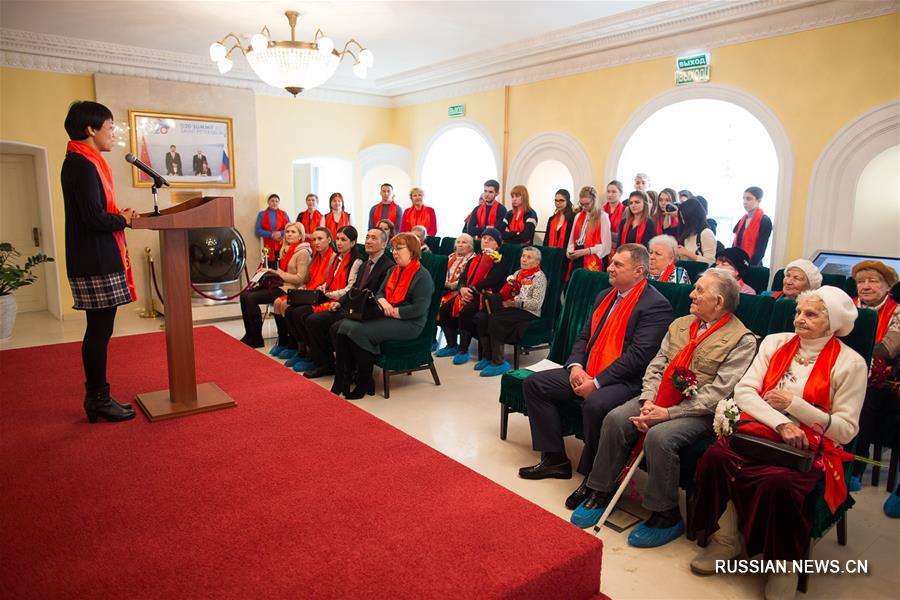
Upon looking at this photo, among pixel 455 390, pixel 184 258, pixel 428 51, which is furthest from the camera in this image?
pixel 428 51

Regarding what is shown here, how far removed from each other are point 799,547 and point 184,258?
3010 millimetres

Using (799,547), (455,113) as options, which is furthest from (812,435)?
(455,113)

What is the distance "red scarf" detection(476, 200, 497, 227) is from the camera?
755 centimetres

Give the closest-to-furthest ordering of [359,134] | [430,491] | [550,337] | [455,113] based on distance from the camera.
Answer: [430,491] < [550,337] < [455,113] < [359,134]

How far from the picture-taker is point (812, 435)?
235 cm

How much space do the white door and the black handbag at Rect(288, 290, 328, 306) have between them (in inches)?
193

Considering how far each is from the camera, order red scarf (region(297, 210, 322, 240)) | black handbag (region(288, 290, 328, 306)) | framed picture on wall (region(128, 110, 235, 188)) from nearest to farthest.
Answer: black handbag (region(288, 290, 328, 306)) < framed picture on wall (region(128, 110, 235, 188)) < red scarf (region(297, 210, 322, 240))

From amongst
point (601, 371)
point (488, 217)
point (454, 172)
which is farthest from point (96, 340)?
point (454, 172)

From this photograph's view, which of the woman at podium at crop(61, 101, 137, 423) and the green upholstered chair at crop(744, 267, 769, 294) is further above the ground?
the woman at podium at crop(61, 101, 137, 423)

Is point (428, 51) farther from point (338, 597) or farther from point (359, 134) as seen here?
point (338, 597)

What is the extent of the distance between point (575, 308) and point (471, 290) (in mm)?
1794

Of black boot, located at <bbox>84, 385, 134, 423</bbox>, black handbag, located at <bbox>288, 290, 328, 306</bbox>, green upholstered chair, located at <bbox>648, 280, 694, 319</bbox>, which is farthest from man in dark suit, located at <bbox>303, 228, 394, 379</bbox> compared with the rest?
green upholstered chair, located at <bbox>648, 280, 694, 319</bbox>

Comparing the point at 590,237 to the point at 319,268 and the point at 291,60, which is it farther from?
the point at 291,60

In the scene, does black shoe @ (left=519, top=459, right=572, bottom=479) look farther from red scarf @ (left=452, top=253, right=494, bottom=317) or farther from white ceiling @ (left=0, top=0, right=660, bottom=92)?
white ceiling @ (left=0, top=0, right=660, bottom=92)
